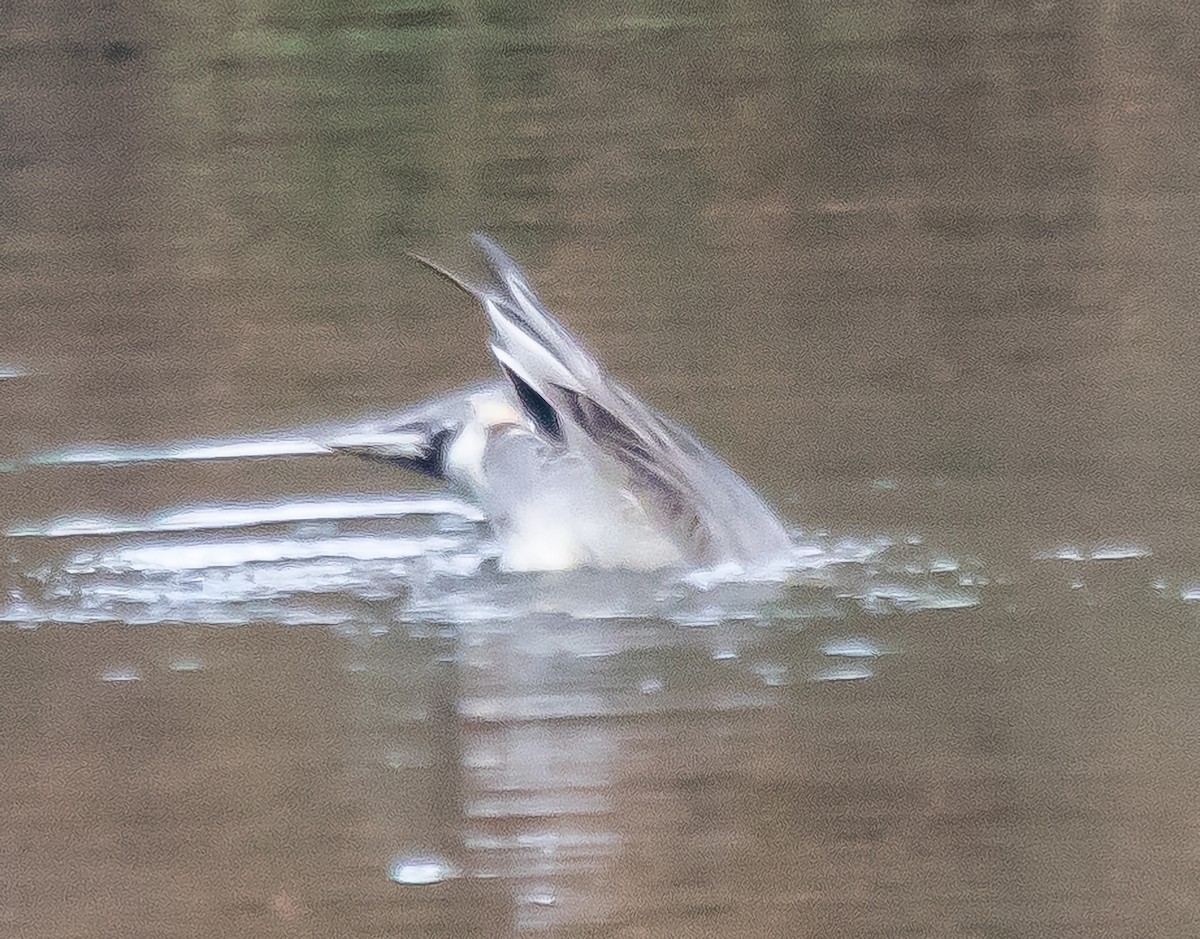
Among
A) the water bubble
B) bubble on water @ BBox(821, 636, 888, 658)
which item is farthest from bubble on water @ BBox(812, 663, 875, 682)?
the water bubble

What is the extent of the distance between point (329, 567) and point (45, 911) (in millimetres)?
185

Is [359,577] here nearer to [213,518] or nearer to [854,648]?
[213,518]

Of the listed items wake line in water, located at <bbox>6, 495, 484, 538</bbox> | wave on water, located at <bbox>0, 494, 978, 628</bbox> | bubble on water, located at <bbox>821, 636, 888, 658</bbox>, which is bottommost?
bubble on water, located at <bbox>821, 636, 888, 658</bbox>

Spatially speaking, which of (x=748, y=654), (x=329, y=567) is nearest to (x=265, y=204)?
(x=329, y=567)

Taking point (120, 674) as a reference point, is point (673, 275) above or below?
above

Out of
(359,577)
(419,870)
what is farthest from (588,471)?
(419,870)

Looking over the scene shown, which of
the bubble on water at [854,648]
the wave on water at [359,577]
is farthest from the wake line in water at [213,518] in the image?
the bubble on water at [854,648]

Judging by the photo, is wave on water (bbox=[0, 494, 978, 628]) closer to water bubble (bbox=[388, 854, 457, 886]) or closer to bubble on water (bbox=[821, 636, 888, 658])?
bubble on water (bbox=[821, 636, 888, 658])

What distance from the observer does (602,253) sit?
501 millimetres

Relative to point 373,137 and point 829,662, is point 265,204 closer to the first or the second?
point 373,137

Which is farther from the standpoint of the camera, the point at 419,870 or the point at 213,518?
the point at 213,518

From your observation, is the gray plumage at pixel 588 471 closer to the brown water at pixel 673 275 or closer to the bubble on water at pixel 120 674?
the brown water at pixel 673 275

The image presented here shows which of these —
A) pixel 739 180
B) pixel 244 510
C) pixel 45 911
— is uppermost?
pixel 739 180

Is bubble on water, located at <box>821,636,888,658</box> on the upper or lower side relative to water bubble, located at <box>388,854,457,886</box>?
upper
